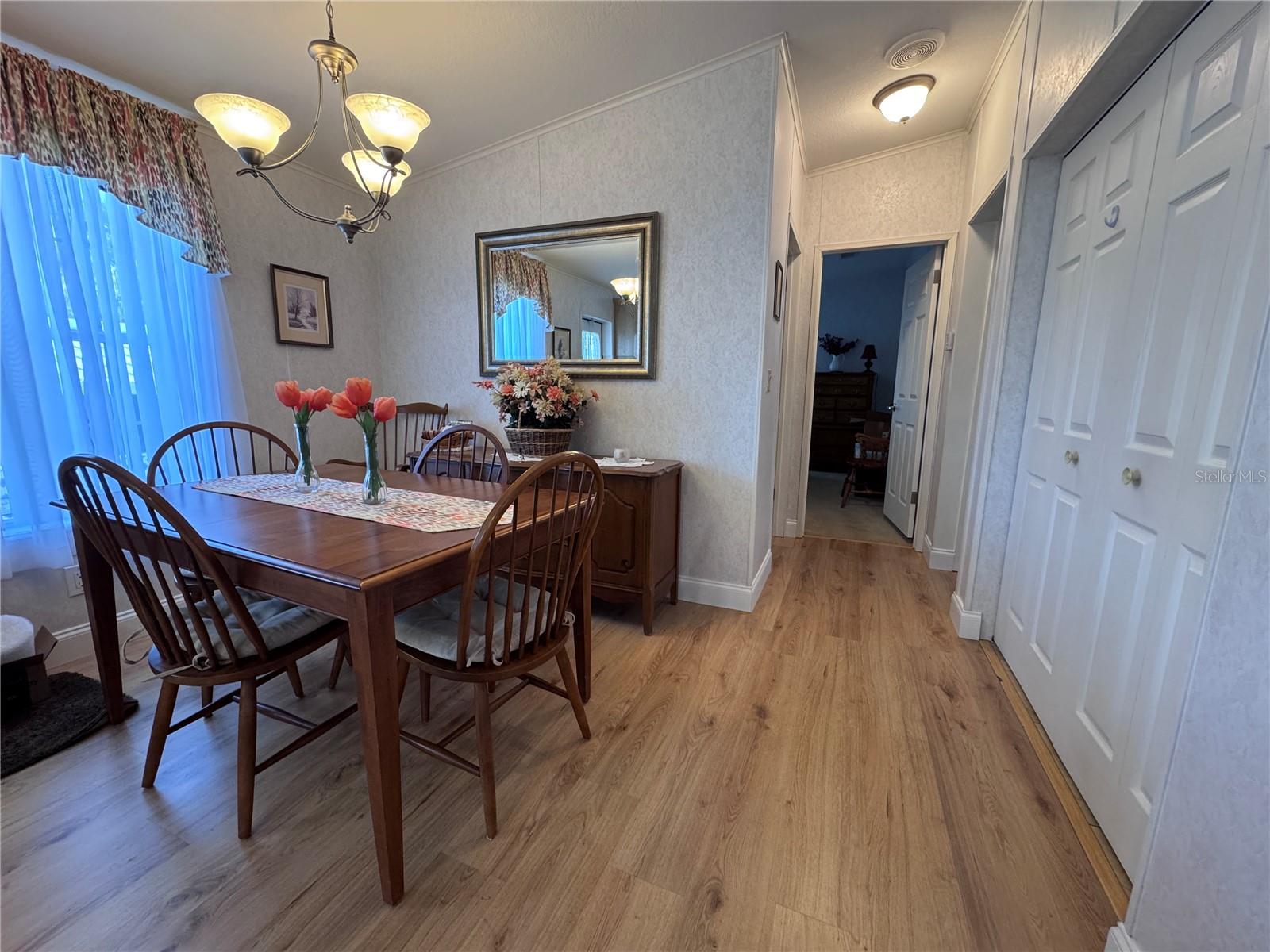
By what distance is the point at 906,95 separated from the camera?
2.31 m

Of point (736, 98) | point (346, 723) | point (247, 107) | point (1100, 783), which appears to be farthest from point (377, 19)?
point (1100, 783)

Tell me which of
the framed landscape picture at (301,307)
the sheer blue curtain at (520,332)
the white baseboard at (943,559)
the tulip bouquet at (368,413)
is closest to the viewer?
the tulip bouquet at (368,413)

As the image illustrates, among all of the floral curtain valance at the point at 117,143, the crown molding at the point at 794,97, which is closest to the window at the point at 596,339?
the crown molding at the point at 794,97

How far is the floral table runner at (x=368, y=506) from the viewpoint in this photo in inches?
53.2

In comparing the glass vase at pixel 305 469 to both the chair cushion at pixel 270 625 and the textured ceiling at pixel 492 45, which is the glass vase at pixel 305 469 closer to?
the chair cushion at pixel 270 625

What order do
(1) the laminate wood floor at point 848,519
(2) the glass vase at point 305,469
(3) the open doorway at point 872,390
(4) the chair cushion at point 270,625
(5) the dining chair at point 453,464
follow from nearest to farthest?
(4) the chair cushion at point 270,625, (2) the glass vase at point 305,469, (5) the dining chair at point 453,464, (3) the open doorway at point 872,390, (1) the laminate wood floor at point 848,519

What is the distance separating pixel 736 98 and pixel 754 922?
9.59 ft

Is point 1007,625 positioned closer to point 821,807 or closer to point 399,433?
point 821,807

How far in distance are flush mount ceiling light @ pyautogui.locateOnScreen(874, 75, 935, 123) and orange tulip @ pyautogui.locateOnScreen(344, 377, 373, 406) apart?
2696 mm

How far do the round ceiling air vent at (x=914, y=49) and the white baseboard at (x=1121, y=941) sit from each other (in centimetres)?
291

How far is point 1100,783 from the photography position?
4.23 ft

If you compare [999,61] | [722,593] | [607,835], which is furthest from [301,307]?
[999,61]

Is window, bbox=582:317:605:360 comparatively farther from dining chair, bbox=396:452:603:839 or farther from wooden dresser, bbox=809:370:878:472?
wooden dresser, bbox=809:370:878:472

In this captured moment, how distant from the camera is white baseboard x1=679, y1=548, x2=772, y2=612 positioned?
8.33 ft
